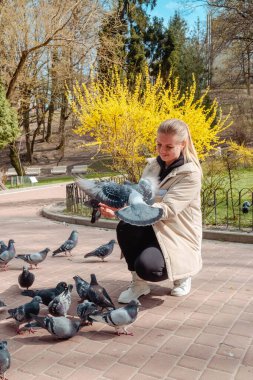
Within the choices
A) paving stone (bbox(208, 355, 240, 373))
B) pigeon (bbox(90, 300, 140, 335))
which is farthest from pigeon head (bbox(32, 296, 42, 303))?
paving stone (bbox(208, 355, 240, 373))

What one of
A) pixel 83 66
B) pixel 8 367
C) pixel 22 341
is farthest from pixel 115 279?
pixel 83 66

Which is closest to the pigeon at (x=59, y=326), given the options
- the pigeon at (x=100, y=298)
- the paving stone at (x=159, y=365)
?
the pigeon at (x=100, y=298)

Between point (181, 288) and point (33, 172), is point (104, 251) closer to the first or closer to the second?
point (181, 288)

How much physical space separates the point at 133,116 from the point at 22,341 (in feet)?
26.1

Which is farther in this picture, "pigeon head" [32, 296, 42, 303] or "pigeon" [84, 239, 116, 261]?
"pigeon" [84, 239, 116, 261]

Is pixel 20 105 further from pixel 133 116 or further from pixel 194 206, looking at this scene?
pixel 194 206

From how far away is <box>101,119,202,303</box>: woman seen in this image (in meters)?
3.60

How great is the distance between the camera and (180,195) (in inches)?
142

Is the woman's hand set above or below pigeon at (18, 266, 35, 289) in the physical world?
above

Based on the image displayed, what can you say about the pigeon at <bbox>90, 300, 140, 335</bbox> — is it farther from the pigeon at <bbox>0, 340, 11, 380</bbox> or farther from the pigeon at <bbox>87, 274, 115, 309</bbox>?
the pigeon at <bbox>0, 340, 11, 380</bbox>

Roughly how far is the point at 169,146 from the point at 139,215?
0.79 m

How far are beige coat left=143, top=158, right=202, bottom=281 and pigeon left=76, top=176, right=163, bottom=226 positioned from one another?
7.8 inches

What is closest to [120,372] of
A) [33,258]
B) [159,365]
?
[159,365]

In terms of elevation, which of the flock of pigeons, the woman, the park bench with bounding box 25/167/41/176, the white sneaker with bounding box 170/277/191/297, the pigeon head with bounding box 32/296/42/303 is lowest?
the white sneaker with bounding box 170/277/191/297
